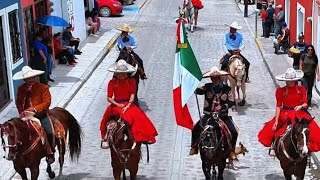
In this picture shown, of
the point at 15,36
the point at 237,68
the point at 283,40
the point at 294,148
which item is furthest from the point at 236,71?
the point at 283,40

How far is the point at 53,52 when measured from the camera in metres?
25.4

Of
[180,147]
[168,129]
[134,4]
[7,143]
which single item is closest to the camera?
[7,143]

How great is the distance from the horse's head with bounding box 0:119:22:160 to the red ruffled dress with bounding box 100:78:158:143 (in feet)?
5.80

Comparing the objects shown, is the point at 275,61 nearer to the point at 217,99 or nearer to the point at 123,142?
the point at 217,99

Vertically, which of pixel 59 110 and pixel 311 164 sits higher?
pixel 59 110

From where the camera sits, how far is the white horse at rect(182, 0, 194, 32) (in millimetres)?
35906

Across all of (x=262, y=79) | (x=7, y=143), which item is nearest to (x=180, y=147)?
(x=7, y=143)

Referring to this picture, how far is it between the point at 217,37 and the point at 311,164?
19894mm

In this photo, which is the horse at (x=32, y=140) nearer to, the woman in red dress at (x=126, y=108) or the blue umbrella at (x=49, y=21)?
the woman in red dress at (x=126, y=108)

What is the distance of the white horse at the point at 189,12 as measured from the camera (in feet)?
118

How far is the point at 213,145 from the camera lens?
465 inches

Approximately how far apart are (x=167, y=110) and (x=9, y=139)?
880 centimetres

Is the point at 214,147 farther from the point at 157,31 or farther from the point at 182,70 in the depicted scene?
the point at 157,31

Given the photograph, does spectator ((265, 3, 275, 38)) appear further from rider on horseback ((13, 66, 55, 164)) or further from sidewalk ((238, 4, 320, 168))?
rider on horseback ((13, 66, 55, 164))
